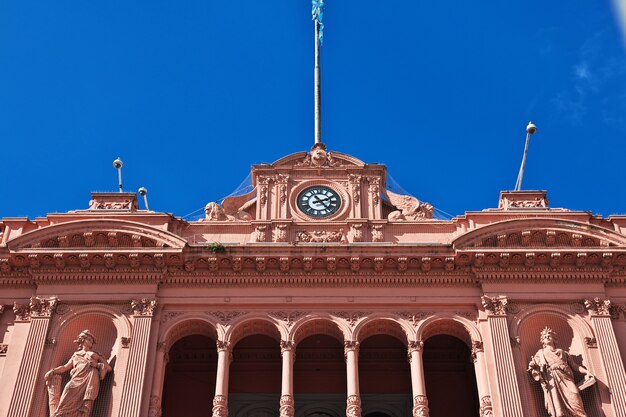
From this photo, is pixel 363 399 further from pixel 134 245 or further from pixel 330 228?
pixel 134 245

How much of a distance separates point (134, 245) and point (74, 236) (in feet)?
6.27

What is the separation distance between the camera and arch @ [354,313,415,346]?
27.8m

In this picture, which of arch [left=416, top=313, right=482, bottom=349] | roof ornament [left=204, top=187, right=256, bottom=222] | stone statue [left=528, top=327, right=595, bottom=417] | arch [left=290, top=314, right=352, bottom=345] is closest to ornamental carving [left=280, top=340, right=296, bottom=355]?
arch [left=290, top=314, right=352, bottom=345]

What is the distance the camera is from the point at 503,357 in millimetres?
26844

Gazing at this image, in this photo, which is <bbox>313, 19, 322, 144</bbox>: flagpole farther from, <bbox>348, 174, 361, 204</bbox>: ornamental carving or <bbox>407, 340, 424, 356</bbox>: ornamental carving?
<bbox>407, 340, 424, 356</bbox>: ornamental carving

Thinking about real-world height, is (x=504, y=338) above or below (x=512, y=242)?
below

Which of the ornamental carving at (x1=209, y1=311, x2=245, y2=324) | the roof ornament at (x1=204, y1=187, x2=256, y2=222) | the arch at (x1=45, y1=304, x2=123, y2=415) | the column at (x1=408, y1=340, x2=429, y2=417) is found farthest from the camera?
the roof ornament at (x1=204, y1=187, x2=256, y2=222)

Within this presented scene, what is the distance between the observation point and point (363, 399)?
29781 mm

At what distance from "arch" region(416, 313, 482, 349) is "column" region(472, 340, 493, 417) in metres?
0.27

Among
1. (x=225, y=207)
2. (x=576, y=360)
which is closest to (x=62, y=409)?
(x=225, y=207)

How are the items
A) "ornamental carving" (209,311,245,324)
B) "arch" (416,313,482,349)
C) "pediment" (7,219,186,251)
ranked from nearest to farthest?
1. "arch" (416,313,482,349)
2. "ornamental carving" (209,311,245,324)
3. "pediment" (7,219,186,251)

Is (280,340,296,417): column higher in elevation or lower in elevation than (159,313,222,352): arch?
lower

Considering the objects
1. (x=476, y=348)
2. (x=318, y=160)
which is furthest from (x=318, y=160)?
(x=476, y=348)

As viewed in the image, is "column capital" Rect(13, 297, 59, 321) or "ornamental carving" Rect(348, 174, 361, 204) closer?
"column capital" Rect(13, 297, 59, 321)
